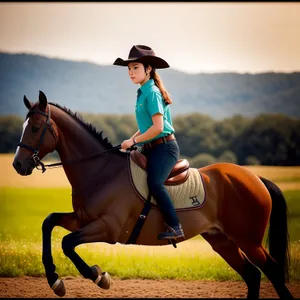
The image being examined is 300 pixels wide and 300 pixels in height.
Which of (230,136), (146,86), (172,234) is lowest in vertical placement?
(230,136)

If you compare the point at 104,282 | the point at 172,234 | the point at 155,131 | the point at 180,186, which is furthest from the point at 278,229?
the point at 104,282

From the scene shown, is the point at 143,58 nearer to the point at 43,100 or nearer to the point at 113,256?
the point at 43,100

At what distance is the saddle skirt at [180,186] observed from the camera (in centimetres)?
461

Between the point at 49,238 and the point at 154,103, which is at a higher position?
the point at 154,103

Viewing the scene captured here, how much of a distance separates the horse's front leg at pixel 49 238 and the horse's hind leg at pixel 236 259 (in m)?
1.72

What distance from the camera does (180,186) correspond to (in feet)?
15.8

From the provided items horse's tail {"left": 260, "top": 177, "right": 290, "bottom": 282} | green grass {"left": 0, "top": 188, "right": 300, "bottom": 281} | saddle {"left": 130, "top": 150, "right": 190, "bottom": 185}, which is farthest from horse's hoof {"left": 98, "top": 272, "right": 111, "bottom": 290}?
green grass {"left": 0, "top": 188, "right": 300, "bottom": 281}

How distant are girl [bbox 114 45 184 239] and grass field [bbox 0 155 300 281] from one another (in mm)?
2586

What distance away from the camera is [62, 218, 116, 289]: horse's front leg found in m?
4.32

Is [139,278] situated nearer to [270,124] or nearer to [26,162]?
[26,162]

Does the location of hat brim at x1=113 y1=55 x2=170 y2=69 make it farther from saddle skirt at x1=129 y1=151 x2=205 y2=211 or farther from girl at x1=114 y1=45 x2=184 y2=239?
saddle skirt at x1=129 y1=151 x2=205 y2=211

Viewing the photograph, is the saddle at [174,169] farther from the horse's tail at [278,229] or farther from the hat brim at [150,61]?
the horse's tail at [278,229]

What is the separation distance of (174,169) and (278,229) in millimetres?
1625

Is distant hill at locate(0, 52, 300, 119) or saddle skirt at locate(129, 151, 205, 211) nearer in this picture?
saddle skirt at locate(129, 151, 205, 211)
